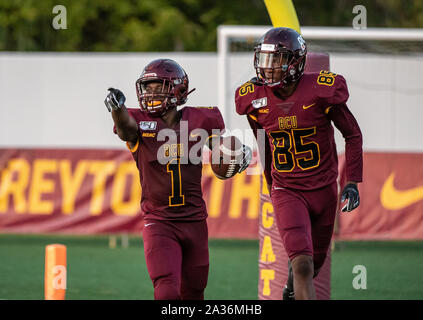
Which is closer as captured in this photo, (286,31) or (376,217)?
(286,31)

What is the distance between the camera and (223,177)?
542 cm

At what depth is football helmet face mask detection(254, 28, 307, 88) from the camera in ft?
18.0

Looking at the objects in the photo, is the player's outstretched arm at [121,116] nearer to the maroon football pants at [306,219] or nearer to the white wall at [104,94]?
the maroon football pants at [306,219]

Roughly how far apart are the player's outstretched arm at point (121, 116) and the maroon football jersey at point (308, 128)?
0.89 metres

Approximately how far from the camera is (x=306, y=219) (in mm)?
5434

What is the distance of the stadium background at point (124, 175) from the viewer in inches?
393

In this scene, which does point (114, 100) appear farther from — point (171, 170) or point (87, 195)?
point (87, 195)

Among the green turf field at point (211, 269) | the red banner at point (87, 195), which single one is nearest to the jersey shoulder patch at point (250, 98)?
the green turf field at point (211, 269)

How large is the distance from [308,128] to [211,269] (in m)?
4.48

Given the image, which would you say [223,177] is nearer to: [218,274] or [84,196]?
[218,274]

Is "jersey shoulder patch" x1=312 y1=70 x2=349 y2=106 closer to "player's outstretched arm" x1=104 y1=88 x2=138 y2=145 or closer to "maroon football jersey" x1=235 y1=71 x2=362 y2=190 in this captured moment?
"maroon football jersey" x1=235 y1=71 x2=362 y2=190

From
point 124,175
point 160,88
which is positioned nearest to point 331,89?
point 160,88

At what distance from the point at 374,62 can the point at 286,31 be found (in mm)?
10335
